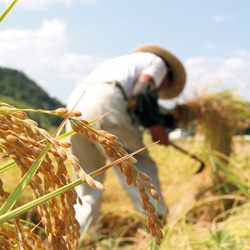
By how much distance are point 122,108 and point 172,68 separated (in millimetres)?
1008

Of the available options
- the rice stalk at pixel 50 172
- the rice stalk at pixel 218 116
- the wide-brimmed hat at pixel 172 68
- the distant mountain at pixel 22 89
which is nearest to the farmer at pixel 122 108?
the wide-brimmed hat at pixel 172 68

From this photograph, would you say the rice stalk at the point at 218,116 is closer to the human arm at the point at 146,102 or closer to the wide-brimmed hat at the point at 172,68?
the wide-brimmed hat at the point at 172,68

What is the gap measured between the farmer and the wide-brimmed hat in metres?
0.26

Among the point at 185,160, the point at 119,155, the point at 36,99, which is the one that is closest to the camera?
the point at 119,155

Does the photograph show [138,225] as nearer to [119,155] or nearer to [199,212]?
[199,212]

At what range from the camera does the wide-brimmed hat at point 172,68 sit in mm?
3771

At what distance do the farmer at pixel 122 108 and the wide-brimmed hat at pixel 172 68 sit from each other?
26 centimetres

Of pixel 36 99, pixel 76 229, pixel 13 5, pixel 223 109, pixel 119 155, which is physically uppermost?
pixel 13 5

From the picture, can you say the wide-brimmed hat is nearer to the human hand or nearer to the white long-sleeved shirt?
the white long-sleeved shirt

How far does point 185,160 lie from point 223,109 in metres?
1.03

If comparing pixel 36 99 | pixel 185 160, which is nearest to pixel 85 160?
pixel 185 160

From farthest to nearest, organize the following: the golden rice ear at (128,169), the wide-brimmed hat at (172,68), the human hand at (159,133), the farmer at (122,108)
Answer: the wide-brimmed hat at (172,68) → the human hand at (159,133) → the farmer at (122,108) → the golden rice ear at (128,169)

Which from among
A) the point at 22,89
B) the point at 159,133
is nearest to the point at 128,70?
the point at 159,133

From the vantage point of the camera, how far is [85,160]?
336 cm
